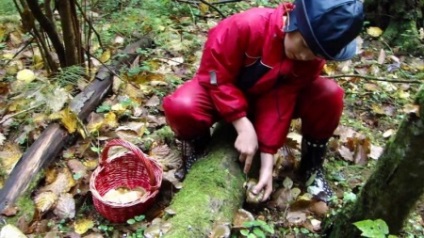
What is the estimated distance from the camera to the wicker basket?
2.23m

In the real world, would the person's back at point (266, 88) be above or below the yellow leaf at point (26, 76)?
above

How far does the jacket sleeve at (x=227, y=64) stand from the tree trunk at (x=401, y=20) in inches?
93.0

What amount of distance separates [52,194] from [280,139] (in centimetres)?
110

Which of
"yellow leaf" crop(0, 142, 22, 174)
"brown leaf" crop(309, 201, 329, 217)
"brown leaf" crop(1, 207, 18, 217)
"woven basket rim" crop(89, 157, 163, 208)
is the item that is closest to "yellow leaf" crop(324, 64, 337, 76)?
"brown leaf" crop(309, 201, 329, 217)

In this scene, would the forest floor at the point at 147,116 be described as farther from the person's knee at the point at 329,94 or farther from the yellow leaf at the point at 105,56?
the person's knee at the point at 329,94

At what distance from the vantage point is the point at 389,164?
1.69 meters

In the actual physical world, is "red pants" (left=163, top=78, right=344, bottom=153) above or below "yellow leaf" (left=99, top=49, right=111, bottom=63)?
above

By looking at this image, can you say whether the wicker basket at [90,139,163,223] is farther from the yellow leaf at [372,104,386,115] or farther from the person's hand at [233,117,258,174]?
the yellow leaf at [372,104,386,115]

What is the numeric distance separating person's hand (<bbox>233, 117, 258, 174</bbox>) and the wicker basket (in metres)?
0.42

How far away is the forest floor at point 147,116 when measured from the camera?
7.54ft

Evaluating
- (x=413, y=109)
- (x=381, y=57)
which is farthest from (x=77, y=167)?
(x=381, y=57)

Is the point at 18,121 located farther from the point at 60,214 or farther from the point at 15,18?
the point at 15,18

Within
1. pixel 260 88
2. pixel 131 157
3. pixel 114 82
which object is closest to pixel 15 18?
pixel 114 82

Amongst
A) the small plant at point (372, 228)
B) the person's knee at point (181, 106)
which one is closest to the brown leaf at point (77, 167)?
the person's knee at point (181, 106)
